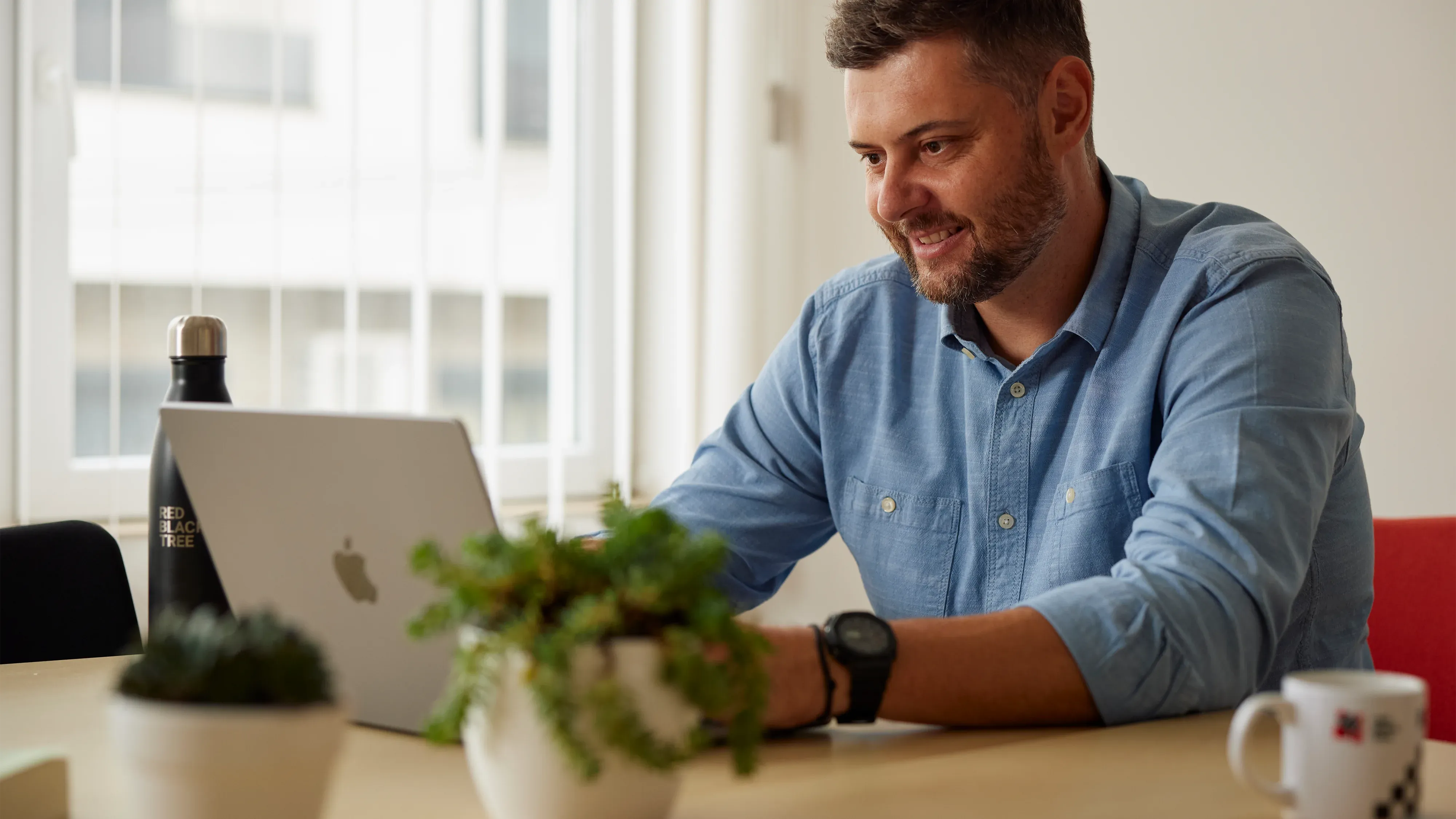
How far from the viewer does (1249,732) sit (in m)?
0.67

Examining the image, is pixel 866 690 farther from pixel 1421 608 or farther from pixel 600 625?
pixel 1421 608

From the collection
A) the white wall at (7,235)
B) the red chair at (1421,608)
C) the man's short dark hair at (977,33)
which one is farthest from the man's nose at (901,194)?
the white wall at (7,235)

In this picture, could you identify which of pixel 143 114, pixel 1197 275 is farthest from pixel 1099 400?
pixel 143 114

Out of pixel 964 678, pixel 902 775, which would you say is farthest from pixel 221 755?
pixel 964 678

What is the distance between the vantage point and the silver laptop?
737mm

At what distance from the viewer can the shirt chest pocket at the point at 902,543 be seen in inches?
55.8

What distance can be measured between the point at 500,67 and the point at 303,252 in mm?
535

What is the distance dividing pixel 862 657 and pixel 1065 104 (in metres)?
0.83

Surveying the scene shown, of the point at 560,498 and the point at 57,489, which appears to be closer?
the point at 57,489

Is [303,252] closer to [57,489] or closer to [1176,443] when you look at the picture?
[57,489]

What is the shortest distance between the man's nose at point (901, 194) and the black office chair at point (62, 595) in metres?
0.91

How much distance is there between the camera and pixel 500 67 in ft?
8.27

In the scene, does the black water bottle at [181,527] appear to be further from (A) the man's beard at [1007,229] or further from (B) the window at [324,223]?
(B) the window at [324,223]

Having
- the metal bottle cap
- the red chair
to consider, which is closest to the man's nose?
the red chair
